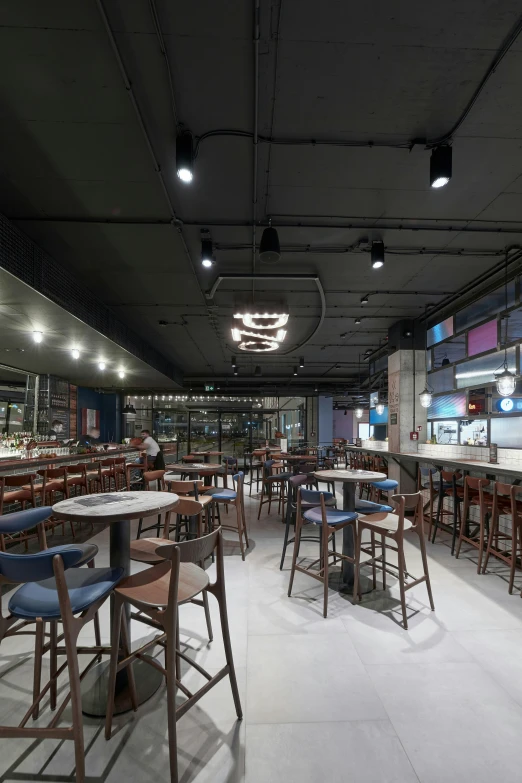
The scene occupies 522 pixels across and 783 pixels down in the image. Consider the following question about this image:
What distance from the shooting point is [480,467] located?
4.34 m

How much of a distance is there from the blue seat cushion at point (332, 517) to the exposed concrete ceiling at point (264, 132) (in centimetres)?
302

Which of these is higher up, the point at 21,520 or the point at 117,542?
the point at 21,520

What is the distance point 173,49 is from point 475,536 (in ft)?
19.1

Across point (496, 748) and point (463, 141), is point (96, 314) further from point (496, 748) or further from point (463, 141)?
point (496, 748)

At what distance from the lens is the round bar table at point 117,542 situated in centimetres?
199

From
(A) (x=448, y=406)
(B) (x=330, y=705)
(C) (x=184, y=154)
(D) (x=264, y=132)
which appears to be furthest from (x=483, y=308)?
(B) (x=330, y=705)

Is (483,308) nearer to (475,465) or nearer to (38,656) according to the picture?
(475,465)

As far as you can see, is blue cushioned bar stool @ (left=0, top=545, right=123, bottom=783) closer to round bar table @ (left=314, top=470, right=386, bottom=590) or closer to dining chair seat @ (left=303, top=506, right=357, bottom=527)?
dining chair seat @ (left=303, top=506, right=357, bottom=527)

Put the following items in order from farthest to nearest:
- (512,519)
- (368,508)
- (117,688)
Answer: (368,508) < (512,519) < (117,688)

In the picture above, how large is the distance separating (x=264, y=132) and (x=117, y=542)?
308cm

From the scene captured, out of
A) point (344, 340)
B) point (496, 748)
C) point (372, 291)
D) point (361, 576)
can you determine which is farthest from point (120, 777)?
point (344, 340)

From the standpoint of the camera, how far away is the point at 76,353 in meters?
7.69

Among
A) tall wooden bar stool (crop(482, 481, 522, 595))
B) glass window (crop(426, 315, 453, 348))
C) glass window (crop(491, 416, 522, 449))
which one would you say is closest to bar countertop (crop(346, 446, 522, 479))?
tall wooden bar stool (crop(482, 481, 522, 595))

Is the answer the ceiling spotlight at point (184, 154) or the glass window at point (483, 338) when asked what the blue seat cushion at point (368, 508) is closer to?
the ceiling spotlight at point (184, 154)
